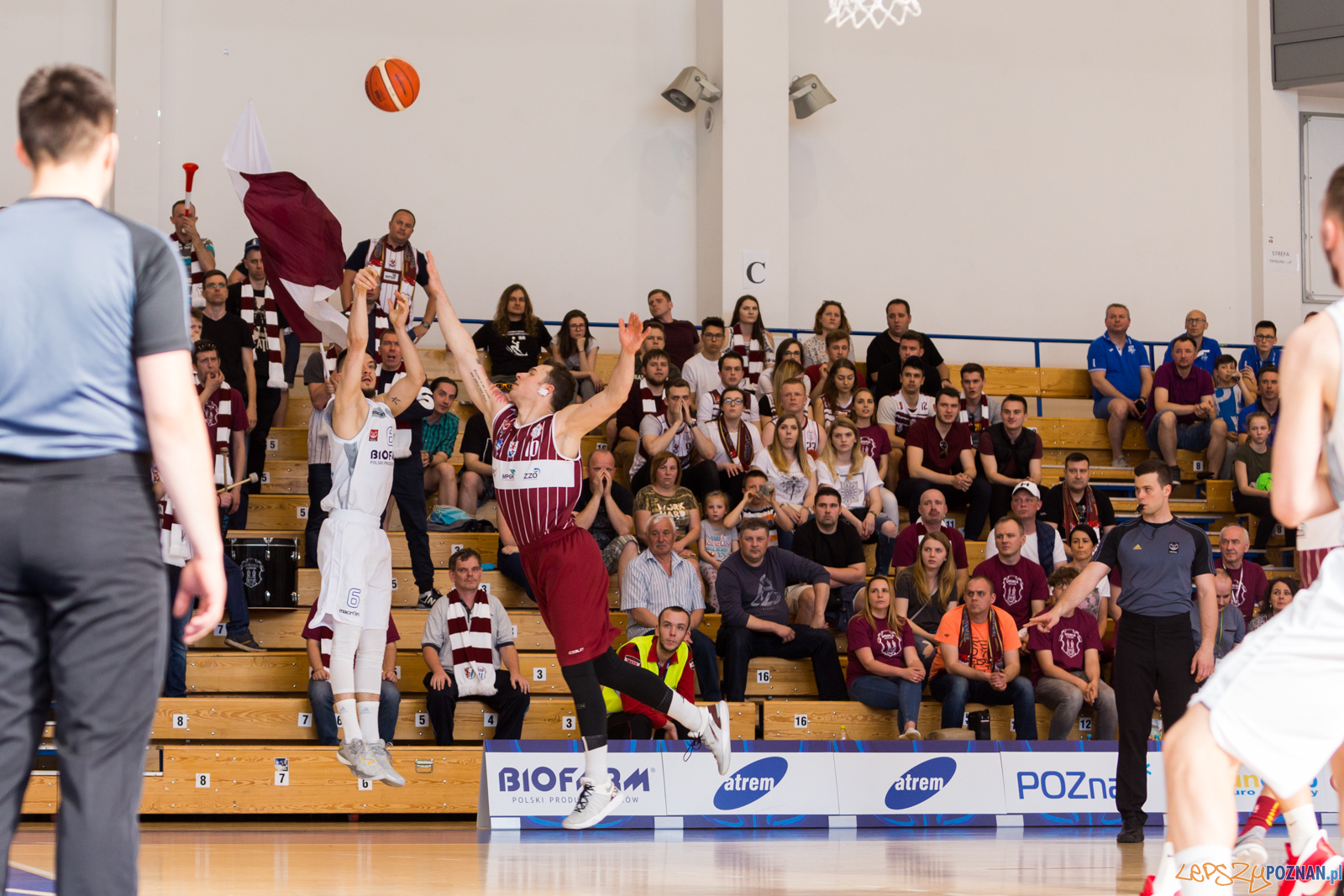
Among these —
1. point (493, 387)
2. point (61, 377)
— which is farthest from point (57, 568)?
point (493, 387)

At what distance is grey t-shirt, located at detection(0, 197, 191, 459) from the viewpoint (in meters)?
2.70

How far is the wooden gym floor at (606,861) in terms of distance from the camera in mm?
5719

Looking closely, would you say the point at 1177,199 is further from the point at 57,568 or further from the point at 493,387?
the point at 57,568

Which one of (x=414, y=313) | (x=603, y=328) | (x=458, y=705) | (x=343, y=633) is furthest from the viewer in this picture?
(x=603, y=328)

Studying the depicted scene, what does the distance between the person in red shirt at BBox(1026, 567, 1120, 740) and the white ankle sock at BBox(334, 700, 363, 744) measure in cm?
534

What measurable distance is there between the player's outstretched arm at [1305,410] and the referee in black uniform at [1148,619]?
5.11 m

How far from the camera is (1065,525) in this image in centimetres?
1209

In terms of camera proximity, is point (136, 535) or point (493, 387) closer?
point (136, 535)

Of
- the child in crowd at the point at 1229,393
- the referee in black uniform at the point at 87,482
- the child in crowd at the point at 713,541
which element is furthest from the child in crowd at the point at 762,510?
the referee in black uniform at the point at 87,482

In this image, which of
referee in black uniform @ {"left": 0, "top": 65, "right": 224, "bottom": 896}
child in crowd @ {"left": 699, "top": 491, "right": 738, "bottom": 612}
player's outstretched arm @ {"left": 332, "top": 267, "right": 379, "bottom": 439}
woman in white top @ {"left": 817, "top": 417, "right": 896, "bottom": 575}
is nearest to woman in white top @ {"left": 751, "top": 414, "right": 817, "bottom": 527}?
woman in white top @ {"left": 817, "top": 417, "right": 896, "bottom": 575}

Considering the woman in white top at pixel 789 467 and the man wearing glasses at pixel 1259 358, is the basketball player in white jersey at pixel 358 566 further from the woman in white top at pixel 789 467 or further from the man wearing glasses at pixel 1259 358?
the man wearing glasses at pixel 1259 358

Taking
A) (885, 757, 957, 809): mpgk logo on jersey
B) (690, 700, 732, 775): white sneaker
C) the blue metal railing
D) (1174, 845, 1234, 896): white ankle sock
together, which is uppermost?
the blue metal railing

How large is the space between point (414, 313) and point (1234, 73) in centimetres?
1158

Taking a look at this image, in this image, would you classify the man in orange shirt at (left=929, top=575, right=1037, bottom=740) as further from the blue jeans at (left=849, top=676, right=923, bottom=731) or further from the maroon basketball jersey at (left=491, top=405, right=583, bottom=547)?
the maroon basketball jersey at (left=491, top=405, right=583, bottom=547)
